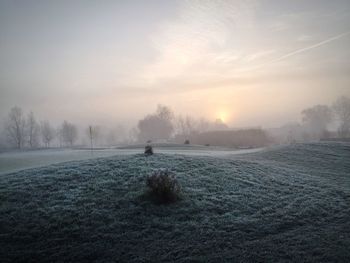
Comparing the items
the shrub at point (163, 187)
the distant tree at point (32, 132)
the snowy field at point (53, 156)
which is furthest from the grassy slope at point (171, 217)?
the distant tree at point (32, 132)

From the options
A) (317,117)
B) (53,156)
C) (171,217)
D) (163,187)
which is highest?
(317,117)

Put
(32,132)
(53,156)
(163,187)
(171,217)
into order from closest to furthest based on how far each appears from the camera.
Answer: (171,217) < (163,187) < (53,156) < (32,132)

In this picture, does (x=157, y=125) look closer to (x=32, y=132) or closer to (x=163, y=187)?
(x=32, y=132)

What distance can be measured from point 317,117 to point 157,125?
204 ft

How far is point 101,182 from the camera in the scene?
40.2ft

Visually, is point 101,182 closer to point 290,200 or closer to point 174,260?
point 174,260

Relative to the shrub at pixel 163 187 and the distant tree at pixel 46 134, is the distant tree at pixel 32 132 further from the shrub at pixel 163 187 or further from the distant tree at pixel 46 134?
the shrub at pixel 163 187

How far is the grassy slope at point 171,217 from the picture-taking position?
24.5ft

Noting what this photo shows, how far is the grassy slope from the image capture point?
7.46m

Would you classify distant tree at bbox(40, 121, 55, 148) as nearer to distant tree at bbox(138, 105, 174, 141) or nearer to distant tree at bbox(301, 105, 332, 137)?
distant tree at bbox(138, 105, 174, 141)

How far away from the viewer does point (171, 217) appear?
945cm

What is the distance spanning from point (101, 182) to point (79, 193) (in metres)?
1.27

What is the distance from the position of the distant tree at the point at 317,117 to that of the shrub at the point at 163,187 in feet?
344

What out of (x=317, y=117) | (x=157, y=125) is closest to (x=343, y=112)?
(x=317, y=117)
